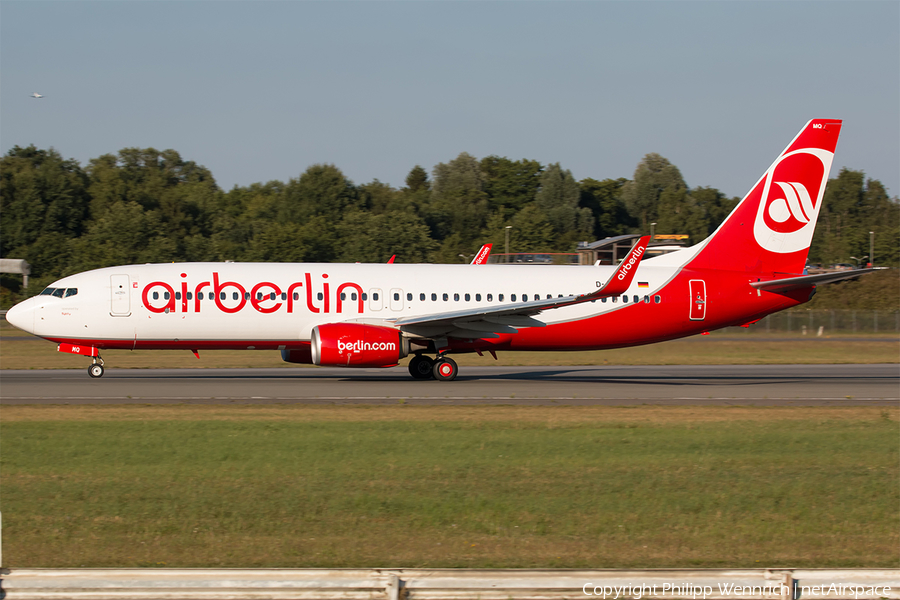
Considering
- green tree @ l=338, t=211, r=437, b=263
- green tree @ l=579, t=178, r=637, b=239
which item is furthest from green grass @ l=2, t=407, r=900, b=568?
green tree @ l=579, t=178, r=637, b=239

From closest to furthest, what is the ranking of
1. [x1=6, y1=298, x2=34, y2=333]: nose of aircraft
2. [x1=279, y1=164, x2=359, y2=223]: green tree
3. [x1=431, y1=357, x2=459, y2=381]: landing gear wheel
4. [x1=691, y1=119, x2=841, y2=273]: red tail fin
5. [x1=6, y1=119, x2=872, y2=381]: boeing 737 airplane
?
[x1=6, y1=298, x2=34, y2=333]: nose of aircraft, [x1=6, y1=119, x2=872, y2=381]: boeing 737 airplane, [x1=431, y1=357, x2=459, y2=381]: landing gear wheel, [x1=691, y1=119, x2=841, y2=273]: red tail fin, [x1=279, y1=164, x2=359, y2=223]: green tree

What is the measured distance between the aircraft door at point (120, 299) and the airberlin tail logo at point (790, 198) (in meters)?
20.5

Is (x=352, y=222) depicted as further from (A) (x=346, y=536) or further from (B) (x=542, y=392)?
(A) (x=346, y=536)

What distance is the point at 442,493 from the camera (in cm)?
1065

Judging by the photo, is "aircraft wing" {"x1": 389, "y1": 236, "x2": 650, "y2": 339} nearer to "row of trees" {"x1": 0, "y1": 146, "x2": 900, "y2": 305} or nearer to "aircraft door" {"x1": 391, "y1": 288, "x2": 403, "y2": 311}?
A: "aircraft door" {"x1": 391, "y1": 288, "x2": 403, "y2": 311}

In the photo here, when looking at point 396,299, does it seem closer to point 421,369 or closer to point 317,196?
point 421,369

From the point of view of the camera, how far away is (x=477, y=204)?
13700cm

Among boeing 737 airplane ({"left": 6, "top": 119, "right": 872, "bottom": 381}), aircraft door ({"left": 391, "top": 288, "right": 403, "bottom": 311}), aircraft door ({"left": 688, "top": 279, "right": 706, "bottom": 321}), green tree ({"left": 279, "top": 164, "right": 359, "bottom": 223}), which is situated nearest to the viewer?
boeing 737 airplane ({"left": 6, "top": 119, "right": 872, "bottom": 381})

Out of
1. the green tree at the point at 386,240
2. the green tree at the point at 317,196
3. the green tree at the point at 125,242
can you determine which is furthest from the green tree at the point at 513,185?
the green tree at the point at 125,242

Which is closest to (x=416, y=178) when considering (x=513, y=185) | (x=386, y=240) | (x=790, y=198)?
(x=513, y=185)

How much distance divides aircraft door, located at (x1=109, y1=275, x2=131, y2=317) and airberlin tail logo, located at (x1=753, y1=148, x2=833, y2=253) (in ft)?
67.3

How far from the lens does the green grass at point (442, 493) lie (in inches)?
334

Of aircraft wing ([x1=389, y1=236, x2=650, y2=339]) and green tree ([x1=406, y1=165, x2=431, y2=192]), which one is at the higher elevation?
green tree ([x1=406, y1=165, x2=431, y2=192])

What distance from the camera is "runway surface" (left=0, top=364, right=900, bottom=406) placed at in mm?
21125
